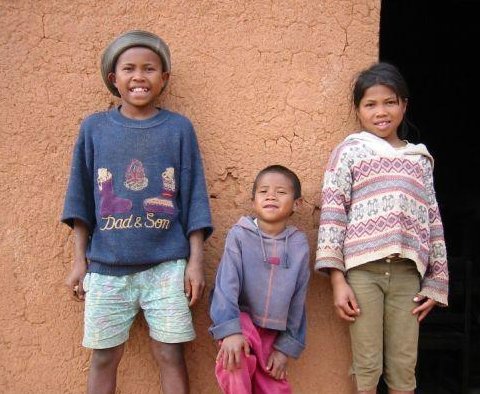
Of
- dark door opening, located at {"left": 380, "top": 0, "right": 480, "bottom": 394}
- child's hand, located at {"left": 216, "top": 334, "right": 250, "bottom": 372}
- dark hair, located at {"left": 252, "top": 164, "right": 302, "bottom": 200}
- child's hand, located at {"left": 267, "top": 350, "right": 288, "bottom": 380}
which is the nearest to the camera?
child's hand, located at {"left": 216, "top": 334, "right": 250, "bottom": 372}

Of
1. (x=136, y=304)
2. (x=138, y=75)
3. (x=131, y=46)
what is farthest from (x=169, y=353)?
(x=131, y=46)

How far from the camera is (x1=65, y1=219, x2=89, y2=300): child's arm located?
2020 millimetres

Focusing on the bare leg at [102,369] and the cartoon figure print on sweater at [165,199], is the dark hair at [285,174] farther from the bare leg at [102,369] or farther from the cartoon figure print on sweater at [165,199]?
the bare leg at [102,369]

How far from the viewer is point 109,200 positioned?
197 centimetres

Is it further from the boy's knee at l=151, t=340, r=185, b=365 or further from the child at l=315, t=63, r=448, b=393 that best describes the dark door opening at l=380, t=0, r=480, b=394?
the boy's knee at l=151, t=340, r=185, b=365

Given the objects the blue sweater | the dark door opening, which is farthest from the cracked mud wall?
the dark door opening

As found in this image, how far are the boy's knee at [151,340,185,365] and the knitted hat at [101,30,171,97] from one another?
105 cm

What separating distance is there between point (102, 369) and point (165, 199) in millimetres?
694

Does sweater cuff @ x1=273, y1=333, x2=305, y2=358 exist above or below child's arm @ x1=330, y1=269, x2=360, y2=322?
below

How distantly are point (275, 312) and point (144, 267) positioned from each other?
516mm

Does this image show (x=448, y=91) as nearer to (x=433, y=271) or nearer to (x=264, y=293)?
(x=433, y=271)

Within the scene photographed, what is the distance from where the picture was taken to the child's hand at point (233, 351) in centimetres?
184

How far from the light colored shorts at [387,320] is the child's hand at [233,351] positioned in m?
0.50

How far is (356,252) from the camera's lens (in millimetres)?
2041
